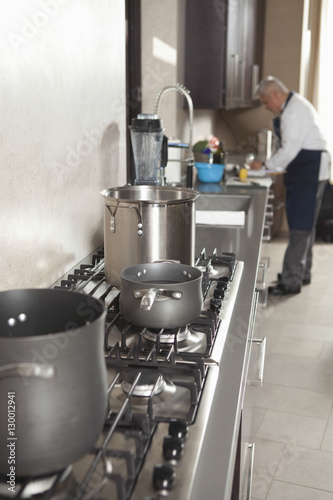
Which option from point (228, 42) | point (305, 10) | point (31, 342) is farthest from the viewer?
point (305, 10)

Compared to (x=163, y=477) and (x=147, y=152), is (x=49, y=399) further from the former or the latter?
(x=147, y=152)

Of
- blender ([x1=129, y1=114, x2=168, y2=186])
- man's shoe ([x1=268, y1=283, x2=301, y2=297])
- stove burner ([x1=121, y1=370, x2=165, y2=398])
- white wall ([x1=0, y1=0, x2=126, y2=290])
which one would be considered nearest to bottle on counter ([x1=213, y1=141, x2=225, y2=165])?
man's shoe ([x1=268, y1=283, x2=301, y2=297])

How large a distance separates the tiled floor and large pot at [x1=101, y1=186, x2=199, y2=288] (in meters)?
1.06

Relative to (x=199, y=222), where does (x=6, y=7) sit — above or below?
above

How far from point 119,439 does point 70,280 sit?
2.09 feet

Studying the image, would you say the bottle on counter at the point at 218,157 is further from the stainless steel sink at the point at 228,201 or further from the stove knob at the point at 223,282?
the stove knob at the point at 223,282

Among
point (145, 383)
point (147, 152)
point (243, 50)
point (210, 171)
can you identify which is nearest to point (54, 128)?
point (145, 383)

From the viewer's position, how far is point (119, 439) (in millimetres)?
760

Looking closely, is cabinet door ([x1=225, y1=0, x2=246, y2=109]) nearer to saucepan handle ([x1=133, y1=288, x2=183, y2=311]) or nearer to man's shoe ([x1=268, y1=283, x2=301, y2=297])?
man's shoe ([x1=268, y1=283, x2=301, y2=297])

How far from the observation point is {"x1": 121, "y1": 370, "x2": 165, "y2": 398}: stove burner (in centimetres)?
87

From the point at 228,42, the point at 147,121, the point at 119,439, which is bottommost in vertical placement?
the point at 119,439

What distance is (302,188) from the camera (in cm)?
411

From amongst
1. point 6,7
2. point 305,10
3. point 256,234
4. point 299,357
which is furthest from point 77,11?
point 305,10

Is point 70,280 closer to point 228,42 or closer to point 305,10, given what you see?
point 228,42
